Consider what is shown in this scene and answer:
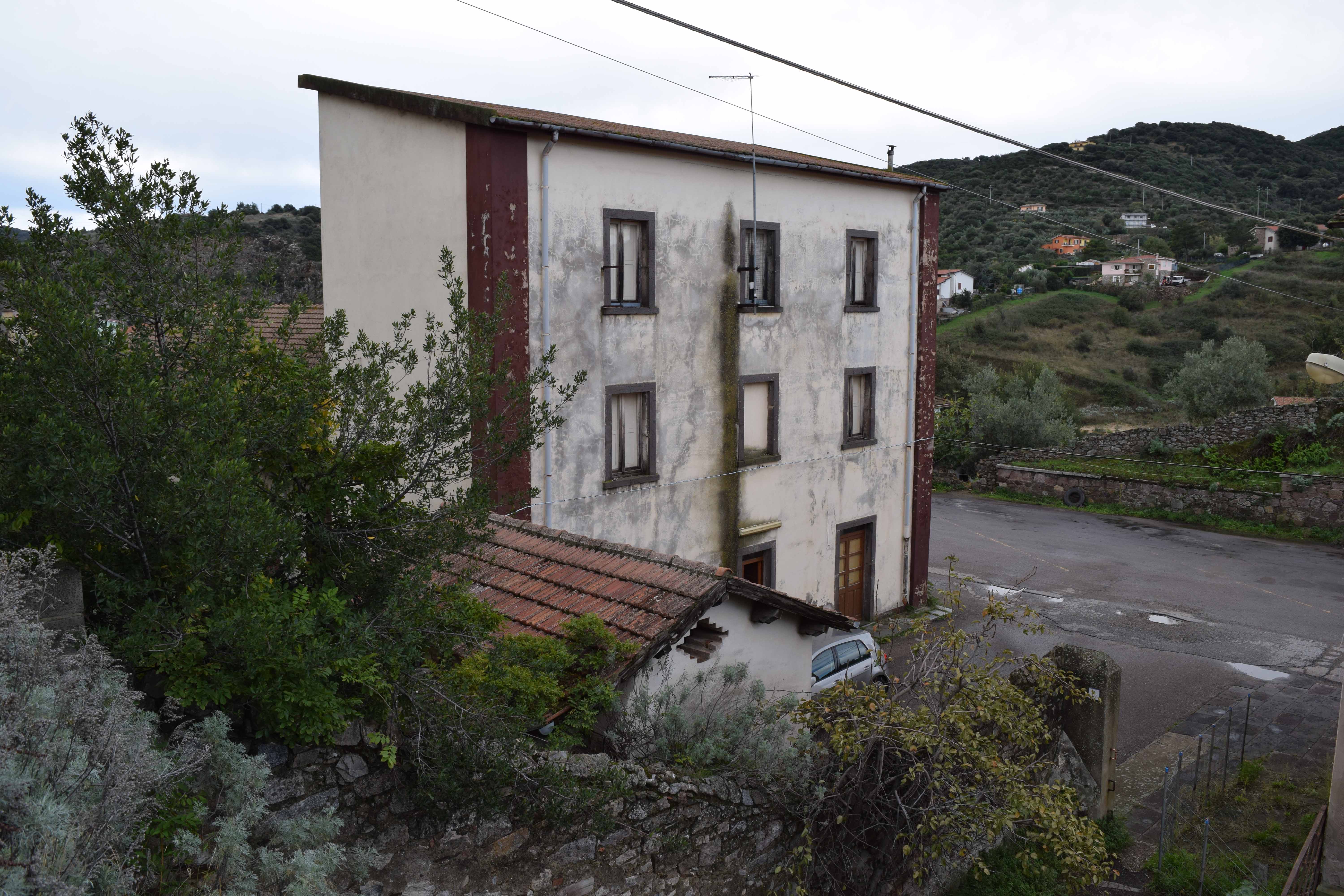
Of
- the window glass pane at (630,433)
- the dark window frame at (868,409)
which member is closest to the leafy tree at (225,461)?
the window glass pane at (630,433)

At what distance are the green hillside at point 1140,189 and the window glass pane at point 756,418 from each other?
181 ft

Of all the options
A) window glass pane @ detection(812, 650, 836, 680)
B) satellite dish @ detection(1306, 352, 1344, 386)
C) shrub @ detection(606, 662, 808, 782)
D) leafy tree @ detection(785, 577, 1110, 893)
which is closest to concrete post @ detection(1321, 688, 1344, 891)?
leafy tree @ detection(785, 577, 1110, 893)

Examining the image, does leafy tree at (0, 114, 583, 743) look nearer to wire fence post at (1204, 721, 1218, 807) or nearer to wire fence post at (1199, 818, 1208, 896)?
wire fence post at (1199, 818, 1208, 896)

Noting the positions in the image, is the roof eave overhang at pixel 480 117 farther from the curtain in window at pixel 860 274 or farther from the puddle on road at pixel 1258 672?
the puddle on road at pixel 1258 672

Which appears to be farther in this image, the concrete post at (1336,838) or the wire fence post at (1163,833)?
the wire fence post at (1163,833)

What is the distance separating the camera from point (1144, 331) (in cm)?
5475

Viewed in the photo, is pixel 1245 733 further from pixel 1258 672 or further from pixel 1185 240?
pixel 1185 240

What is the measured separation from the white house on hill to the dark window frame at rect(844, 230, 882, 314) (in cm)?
4

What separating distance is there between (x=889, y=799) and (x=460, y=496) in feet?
11.8

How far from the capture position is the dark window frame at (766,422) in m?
14.6

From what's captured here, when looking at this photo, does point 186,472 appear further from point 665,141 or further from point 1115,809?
point 665,141

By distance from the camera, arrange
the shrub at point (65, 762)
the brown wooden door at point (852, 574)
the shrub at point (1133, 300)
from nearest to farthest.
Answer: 1. the shrub at point (65, 762)
2. the brown wooden door at point (852, 574)
3. the shrub at point (1133, 300)

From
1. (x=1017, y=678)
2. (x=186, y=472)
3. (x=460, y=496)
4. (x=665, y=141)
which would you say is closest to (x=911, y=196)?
(x=665, y=141)

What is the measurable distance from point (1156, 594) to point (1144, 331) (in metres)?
42.1
